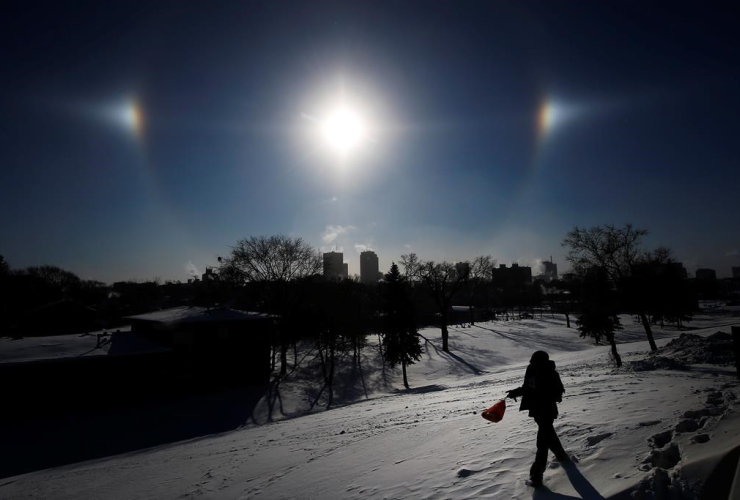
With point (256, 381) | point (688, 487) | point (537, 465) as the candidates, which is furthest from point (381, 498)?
point (256, 381)

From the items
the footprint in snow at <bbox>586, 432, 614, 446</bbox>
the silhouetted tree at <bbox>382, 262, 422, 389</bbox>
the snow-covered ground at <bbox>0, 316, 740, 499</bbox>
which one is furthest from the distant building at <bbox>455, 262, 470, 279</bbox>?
the footprint in snow at <bbox>586, 432, 614, 446</bbox>

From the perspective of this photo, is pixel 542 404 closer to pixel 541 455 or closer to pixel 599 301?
pixel 541 455

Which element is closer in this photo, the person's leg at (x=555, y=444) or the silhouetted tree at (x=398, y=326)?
the person's leg at (x=555, y=444)

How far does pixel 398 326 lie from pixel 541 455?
1085 inches

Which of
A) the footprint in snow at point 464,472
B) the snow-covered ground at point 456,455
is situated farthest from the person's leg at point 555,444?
the footprint in snow at point 464,472

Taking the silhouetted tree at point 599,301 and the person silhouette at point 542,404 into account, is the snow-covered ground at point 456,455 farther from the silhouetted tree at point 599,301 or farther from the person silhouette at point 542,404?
the silhouetted tree at point 599,301

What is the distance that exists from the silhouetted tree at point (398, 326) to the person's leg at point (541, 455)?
89.4 feet

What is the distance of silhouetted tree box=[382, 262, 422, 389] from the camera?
32156 millimetres

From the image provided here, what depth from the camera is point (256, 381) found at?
29.6m

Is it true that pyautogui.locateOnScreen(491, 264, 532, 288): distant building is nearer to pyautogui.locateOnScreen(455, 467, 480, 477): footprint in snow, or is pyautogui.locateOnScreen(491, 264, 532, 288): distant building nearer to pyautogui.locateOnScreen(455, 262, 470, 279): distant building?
pyautogui.locateOnScreen(455, 262, 470, 279): distant building

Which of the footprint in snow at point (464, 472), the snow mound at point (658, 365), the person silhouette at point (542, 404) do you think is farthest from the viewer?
the snow mound at point (658, 365)

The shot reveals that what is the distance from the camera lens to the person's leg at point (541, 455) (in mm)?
5031

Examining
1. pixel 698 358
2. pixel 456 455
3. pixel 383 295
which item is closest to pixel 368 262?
pixel 383 295

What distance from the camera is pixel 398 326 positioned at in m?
32.4
